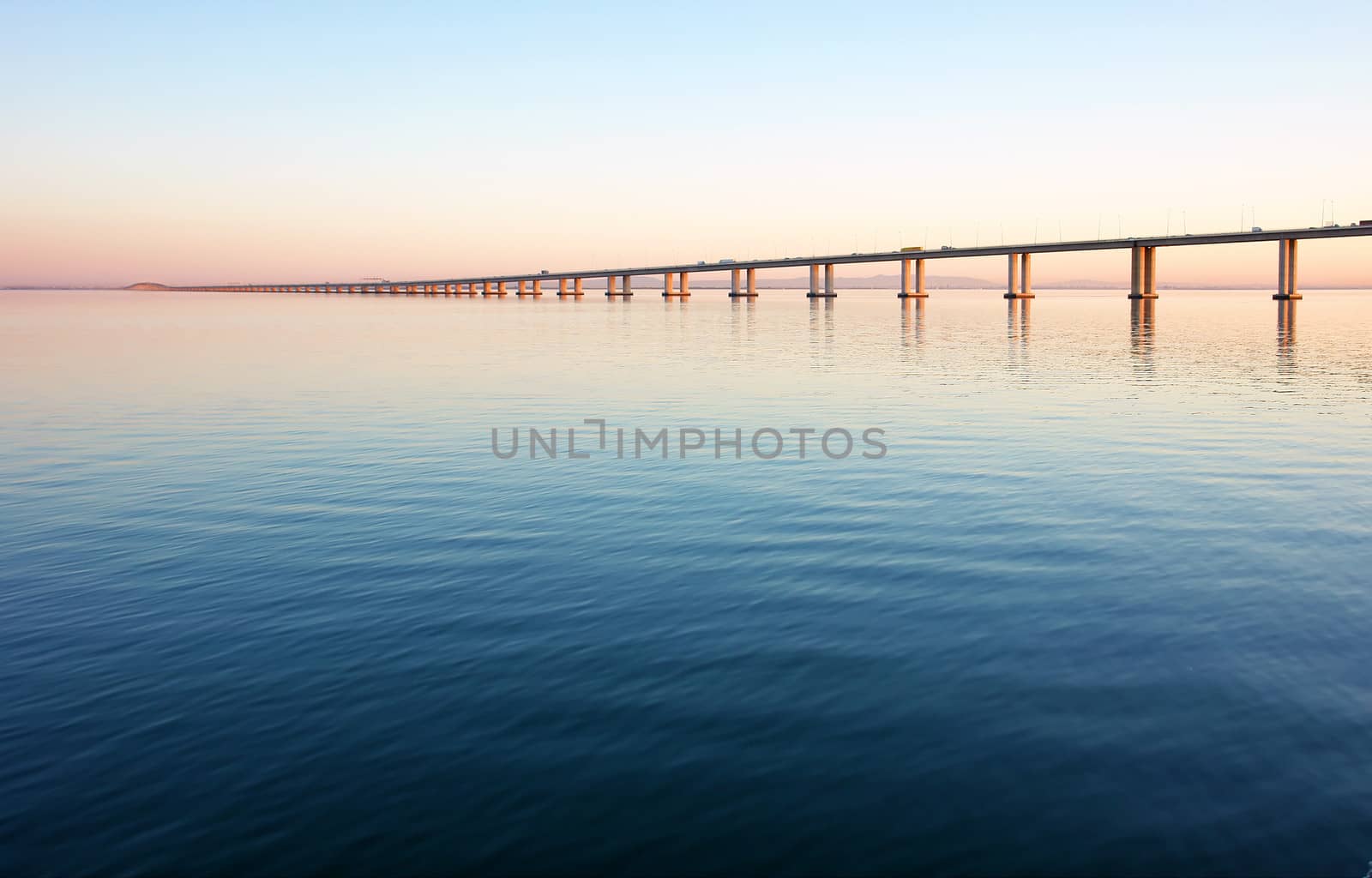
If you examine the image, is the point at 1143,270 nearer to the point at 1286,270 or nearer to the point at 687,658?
the point at 1286,270

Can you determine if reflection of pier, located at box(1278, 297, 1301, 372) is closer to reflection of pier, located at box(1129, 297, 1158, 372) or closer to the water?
A: reflection of pier, located at box(1129, 297, 1158, 372)

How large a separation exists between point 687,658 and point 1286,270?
19281 cm

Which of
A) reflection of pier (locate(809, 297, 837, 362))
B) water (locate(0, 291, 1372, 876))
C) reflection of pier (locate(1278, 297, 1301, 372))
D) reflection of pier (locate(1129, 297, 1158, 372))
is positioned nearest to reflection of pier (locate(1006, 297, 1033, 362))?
reflection of pier (locate(1129, 297, 1158, 372))

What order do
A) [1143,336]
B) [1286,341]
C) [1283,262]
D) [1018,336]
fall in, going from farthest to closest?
1. [1283,262]
2. [1018,336]
3. [1143,336]
4. [1286,341]

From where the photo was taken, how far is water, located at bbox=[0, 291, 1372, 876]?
26.5 ft

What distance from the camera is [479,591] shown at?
14.4 metres

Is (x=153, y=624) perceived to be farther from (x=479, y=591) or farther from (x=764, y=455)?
(x=764, y=455)

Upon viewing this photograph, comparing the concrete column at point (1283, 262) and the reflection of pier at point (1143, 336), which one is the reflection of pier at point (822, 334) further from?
the concrete column at point (1283, 262)

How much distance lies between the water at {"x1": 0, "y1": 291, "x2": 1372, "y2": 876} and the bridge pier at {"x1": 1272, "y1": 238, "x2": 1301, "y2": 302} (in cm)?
16394

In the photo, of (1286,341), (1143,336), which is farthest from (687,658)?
(1143,336)

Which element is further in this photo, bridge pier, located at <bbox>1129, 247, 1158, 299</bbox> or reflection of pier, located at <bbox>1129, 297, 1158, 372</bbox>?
bridge pier, located at <bbox>1129, 247, 1158, 299</bbox>

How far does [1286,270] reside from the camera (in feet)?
568

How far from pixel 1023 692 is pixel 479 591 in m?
7.43

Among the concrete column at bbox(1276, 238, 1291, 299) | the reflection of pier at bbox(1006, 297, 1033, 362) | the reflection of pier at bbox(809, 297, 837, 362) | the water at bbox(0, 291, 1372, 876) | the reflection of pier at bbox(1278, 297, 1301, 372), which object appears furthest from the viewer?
the concrete column at bbox(1276, 238, 1291, 299)
